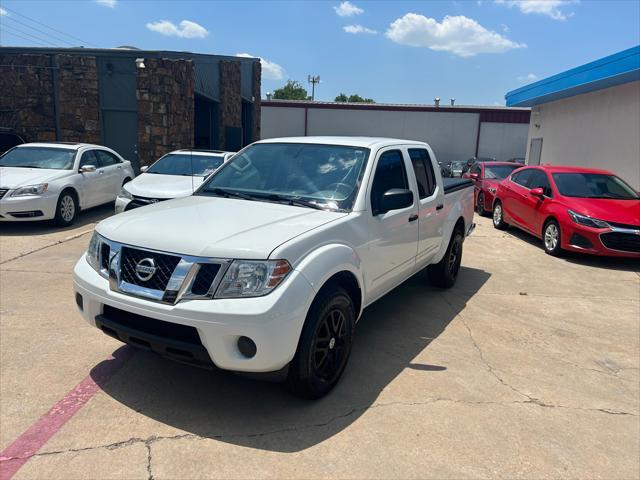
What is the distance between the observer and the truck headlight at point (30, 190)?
8.45m

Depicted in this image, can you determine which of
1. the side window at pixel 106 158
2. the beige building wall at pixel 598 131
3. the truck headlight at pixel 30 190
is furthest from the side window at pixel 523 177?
the truck headlight at pixel 30 190

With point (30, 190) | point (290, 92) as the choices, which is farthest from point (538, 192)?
point (290, 92)

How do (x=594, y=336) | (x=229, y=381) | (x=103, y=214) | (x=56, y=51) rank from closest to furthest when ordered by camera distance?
(x=229, y=381), (x=594, y=336), (x=103, y=214), (x=56, y=51)

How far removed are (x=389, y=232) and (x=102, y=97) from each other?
14.9 metres

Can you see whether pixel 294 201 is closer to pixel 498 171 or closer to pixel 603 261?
pixel 603 261

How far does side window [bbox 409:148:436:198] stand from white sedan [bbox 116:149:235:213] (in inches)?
134

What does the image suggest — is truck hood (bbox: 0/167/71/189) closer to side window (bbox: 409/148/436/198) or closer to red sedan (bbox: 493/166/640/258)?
side window (bbox: 409/148/436/198)

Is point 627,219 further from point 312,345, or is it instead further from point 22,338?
point 22,338

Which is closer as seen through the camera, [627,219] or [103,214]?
[627,219]

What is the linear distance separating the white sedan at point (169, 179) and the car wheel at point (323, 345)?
432 cm

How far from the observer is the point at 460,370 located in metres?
4.10

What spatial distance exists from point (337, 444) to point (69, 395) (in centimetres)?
189

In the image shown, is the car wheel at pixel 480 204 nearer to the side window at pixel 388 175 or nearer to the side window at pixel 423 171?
the side window at pixel 423 171

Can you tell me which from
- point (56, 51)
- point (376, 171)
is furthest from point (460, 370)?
point (56, 51)
